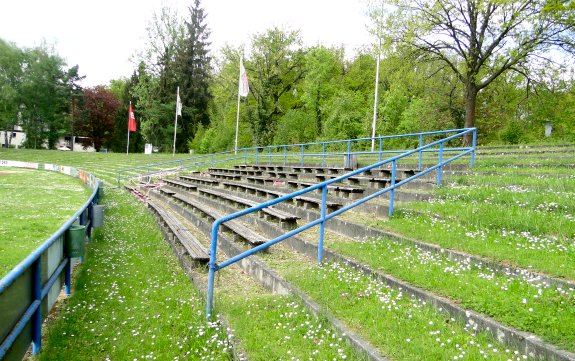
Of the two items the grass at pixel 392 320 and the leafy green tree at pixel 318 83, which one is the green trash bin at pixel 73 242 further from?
the leafy green tree at pixel 318 83

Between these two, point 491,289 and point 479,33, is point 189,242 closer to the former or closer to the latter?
point 491,289

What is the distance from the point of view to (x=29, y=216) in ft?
38.4

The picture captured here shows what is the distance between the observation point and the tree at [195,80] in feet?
174

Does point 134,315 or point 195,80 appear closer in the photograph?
point 134,315

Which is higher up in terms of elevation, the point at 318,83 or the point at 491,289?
the point at 318,83

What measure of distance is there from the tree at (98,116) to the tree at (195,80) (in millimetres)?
21048

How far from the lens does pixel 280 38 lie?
40.5 metres

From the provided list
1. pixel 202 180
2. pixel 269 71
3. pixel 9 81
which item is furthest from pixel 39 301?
pixel 9 81

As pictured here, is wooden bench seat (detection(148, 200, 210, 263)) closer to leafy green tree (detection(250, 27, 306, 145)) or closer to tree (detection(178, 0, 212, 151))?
leafy green tree (detection(250, 27, 306, 145))

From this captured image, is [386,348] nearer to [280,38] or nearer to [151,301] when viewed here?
[151,301]

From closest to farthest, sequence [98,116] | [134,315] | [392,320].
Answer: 1. [392,320]
2. [134,315]
3. [98,116]

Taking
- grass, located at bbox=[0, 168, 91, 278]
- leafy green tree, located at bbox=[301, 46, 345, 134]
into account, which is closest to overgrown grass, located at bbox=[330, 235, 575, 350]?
grass, located at bbox=[0, 168, 91, 278]

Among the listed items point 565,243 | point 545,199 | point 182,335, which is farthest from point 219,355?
point 545,199

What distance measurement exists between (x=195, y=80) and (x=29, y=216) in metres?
44.5
